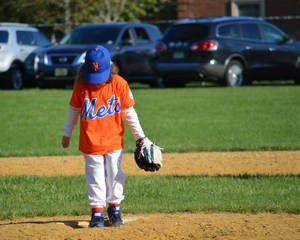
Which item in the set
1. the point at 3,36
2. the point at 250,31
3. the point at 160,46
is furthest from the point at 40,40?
the point at 250,31

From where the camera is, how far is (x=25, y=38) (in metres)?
20.2

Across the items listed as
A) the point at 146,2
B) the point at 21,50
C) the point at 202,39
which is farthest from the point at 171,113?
the point at 146,2

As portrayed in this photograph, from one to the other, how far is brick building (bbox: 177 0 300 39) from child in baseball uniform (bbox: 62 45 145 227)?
21.0m

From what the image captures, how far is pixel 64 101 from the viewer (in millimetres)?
15398

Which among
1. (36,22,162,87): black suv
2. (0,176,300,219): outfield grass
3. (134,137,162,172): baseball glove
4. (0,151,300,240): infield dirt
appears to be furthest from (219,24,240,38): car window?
(134,137,162,172): baseball glove

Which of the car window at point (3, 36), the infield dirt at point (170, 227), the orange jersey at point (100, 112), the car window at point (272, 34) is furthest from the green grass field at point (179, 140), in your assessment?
the car window at point (3, 36)

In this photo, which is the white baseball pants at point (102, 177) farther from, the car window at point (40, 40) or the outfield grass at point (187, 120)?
the car window at point (40, 40)

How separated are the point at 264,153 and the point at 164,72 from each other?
29.7 feet

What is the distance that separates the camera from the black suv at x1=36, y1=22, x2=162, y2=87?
17859 mm

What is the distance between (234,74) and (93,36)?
4128 mm

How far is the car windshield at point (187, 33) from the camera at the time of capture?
17.4 m

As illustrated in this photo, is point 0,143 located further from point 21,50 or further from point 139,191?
point 21,50

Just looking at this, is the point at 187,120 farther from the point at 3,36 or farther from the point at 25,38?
the point at 25,38

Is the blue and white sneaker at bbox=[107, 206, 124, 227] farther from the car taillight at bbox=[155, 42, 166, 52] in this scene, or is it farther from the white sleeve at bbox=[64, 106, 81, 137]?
the car taillight at bbox=[155, 42, 166, 52]
